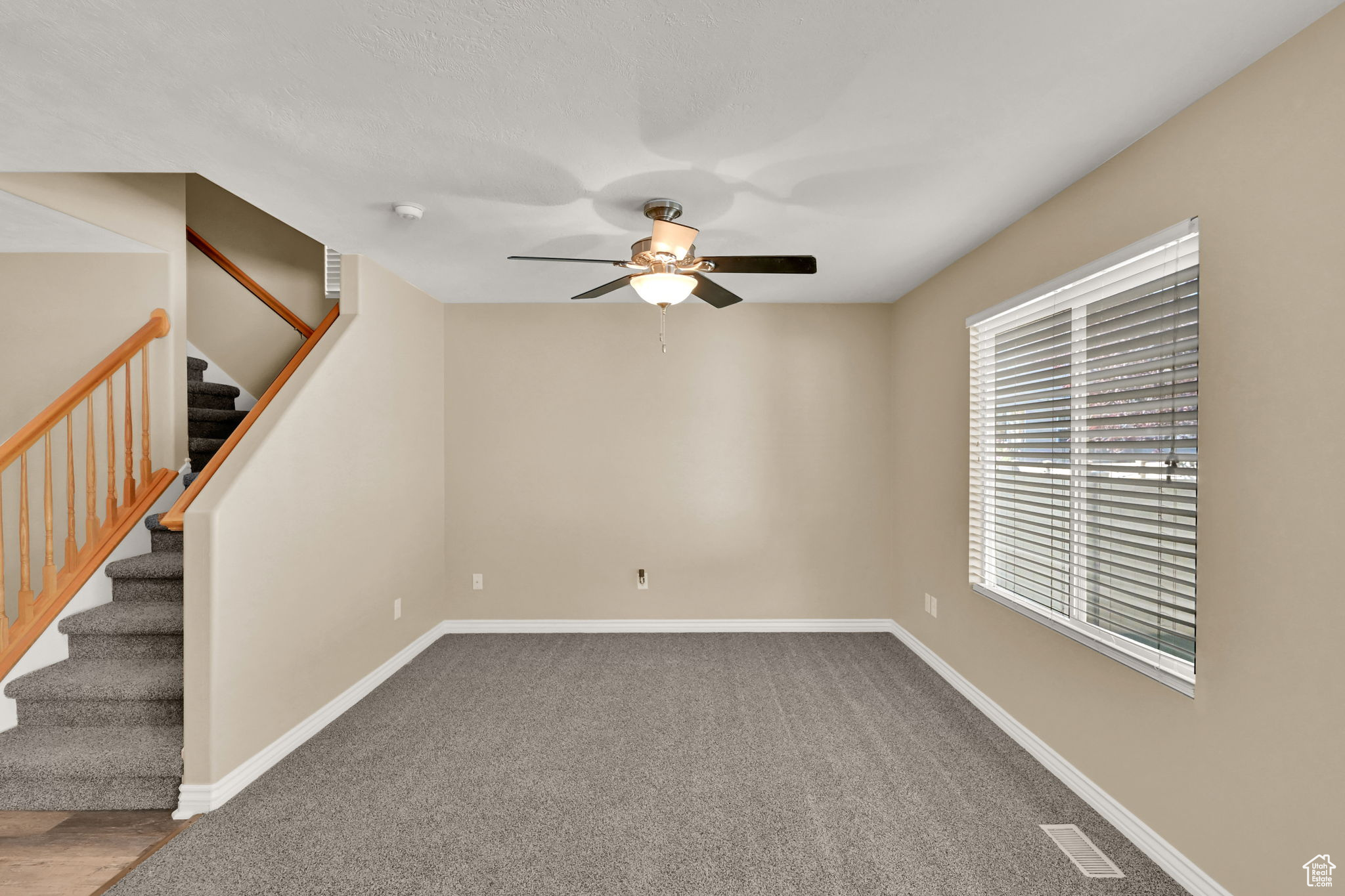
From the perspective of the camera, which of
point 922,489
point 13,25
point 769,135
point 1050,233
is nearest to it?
point 13,25

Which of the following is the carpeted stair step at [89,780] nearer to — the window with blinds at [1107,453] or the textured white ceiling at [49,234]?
the textured white ceiling at [49,234]

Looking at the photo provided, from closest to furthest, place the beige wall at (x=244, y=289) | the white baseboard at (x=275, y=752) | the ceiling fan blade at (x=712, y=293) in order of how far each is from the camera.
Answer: the white baseboard at (x=275, y=752) < the ceiling fan blade at (x=712, y=293) < the beige wall at (x=244, y=289)

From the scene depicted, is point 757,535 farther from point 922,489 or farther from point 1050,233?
point 1050,233

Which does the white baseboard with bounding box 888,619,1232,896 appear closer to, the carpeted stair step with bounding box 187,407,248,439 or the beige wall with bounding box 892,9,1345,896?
the beige wall with bounding box 892,9,1345,896

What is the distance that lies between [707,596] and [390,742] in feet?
7.44

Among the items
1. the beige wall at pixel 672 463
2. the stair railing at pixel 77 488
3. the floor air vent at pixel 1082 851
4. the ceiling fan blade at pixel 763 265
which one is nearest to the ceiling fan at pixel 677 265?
the ceiling fan blade at pixel 763 265

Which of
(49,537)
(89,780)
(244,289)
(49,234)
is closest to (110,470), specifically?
(49,537)

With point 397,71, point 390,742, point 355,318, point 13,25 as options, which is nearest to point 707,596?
point 390,742

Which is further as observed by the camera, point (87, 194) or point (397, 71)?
point (87, 194)

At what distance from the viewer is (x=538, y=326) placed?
13.8 ft

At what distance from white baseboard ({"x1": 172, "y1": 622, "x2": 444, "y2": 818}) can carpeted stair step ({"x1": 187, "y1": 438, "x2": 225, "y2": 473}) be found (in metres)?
1.67

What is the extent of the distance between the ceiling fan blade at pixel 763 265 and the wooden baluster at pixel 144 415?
9.86ft

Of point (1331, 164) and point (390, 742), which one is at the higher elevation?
point (1331, 164)

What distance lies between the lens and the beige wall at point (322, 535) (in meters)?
2.19
